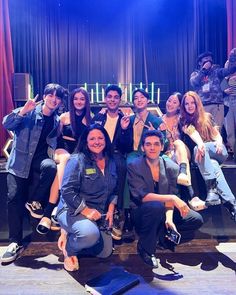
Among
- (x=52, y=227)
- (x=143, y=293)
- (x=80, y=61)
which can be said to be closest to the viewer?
(x=143, y=293)

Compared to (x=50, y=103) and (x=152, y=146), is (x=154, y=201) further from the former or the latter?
(x=50, y=103)

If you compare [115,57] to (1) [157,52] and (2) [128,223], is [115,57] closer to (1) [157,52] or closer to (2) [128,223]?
(1) [157,52]

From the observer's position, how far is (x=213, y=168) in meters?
2.76

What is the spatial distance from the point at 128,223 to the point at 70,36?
4.54 meters

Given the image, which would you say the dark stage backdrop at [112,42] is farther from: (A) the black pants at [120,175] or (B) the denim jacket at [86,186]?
(B) the denim jacket at [86,186]

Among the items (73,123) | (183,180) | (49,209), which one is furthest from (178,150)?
(49,209)

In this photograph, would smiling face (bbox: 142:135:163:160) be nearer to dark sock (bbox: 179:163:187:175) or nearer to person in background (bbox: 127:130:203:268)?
person in background (bbox: 127:130:203:268)

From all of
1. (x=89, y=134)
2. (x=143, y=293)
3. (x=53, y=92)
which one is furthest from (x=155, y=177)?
(x=53, y=92)

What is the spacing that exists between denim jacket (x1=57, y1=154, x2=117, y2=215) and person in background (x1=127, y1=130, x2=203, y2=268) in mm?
162

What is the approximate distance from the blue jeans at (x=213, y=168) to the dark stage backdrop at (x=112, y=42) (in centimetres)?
364

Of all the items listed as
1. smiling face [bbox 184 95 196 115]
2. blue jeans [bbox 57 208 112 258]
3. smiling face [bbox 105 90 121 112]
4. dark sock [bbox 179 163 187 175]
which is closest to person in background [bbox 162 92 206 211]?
dark sock [bbox 179 163 187 175]

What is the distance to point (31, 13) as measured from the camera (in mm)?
6082

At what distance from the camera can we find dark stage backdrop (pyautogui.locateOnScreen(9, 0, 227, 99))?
623 cm

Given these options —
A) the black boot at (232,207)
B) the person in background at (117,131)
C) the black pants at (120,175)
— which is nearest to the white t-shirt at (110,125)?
the person in background at (117,131)
